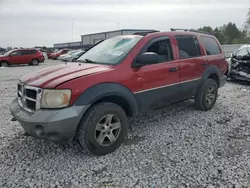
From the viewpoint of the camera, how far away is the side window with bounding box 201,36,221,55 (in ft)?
17.1

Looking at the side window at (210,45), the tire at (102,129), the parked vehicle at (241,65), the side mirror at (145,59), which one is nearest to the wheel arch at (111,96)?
the tire at (102,129)

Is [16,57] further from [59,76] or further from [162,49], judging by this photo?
[59,76]

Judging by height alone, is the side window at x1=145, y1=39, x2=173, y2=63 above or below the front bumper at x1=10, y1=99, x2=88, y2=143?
above

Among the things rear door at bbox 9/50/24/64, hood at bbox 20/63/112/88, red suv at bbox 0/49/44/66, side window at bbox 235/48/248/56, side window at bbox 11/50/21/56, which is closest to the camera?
hood at bbox 20/63/112/88

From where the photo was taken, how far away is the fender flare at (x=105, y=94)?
298cm

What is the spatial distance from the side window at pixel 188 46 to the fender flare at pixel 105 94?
159cm

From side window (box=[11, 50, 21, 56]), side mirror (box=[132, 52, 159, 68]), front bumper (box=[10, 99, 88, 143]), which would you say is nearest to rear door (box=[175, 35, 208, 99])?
side mirror (box=[132, 52, 159, 68])

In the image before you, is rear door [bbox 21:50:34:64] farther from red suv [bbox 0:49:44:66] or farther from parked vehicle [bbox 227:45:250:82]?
parked vehicle [bbox 227:45:250:82]

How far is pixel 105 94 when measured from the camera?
3172 millimetres

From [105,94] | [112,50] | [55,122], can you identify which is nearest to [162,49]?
[112,50]

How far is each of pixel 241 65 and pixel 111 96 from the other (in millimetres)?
7038

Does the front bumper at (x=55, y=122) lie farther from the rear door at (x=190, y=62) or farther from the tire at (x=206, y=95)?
the tire at (x=206, y=95)

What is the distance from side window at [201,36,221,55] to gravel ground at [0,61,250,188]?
1.70m

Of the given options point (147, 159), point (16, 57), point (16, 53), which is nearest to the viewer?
point (147, 159)
